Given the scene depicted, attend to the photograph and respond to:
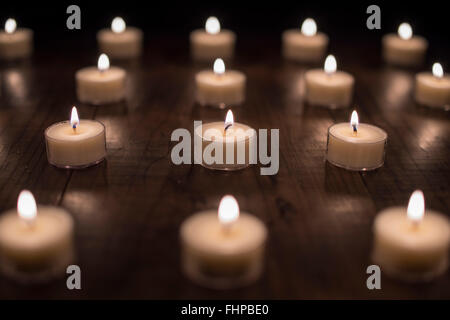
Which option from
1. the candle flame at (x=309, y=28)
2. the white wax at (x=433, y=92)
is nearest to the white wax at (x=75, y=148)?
the white wax at (x=433, y=92)

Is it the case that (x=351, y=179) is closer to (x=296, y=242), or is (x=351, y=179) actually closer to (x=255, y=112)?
(x=296, y=242)

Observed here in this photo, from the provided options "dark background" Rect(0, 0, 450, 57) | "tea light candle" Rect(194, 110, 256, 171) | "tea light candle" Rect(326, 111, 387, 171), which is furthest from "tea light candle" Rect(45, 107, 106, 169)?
"dark background" Rect(0, 0, 450, 57)

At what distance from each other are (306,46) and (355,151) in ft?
4.00

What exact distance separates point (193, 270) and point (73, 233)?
0.32 metres

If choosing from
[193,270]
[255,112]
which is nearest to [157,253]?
[193,270]

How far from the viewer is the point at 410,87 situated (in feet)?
8.07

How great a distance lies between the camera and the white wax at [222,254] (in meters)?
1.18

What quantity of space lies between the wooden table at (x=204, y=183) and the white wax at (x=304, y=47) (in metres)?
0.26

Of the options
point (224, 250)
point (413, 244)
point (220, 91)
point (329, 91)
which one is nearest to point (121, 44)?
point (220, 91)

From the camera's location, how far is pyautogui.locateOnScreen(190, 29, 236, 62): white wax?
2777 mm

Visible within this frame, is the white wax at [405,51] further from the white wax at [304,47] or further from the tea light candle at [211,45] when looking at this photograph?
the tea light candle at [211,45]

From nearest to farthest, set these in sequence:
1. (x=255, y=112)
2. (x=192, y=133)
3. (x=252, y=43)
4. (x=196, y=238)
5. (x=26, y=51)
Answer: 1. (x=196, y=238)
2. (x=192, y=133)
3. (x=255, y=112)
4. (x=26, y=51)
5. (x=252, y=43)

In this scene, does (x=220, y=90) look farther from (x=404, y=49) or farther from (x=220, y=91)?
(x=404, y=49)

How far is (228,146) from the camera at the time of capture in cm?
165
